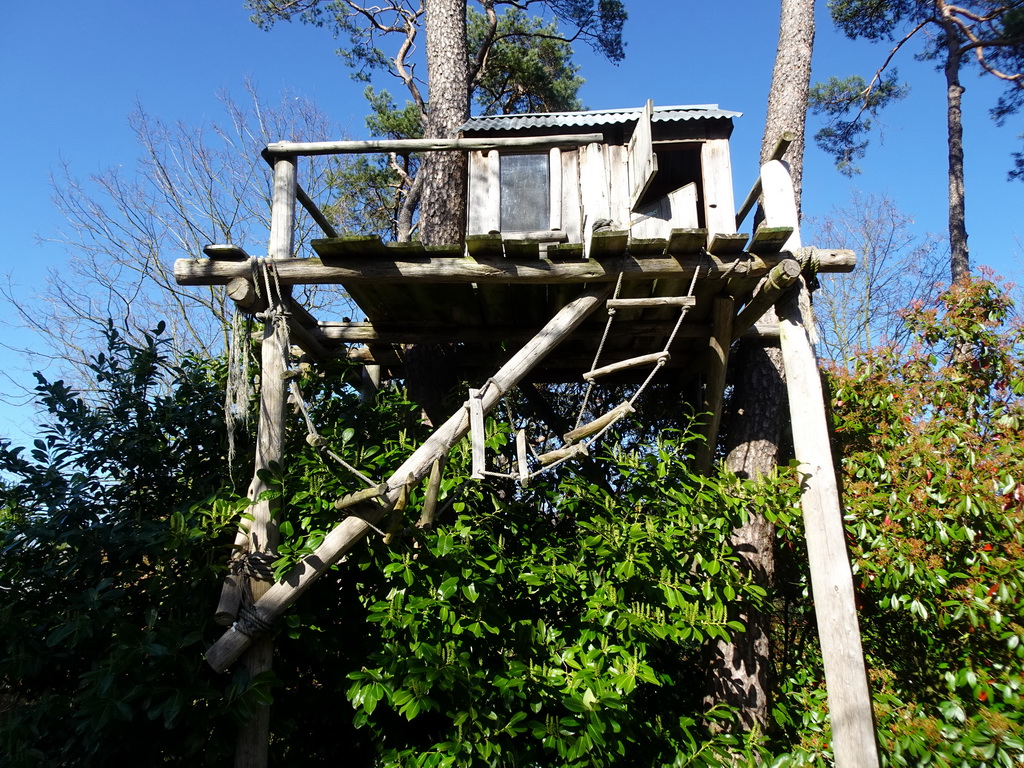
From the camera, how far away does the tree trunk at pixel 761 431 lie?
177 inches

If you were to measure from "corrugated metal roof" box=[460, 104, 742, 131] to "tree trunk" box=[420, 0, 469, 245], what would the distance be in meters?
0.33

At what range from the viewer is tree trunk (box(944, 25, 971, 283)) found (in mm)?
10062

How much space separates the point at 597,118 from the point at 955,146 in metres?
7.46

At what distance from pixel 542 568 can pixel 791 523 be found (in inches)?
68.0

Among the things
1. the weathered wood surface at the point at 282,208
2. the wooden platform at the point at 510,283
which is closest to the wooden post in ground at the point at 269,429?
the weathered wood surface at the point at 282,208

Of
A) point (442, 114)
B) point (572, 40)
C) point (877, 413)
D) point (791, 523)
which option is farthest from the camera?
point (572, 40)

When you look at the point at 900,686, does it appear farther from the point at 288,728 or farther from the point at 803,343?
the point at 288,728

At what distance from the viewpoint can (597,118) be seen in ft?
20.4

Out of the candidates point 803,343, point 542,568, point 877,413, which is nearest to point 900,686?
point 877,413

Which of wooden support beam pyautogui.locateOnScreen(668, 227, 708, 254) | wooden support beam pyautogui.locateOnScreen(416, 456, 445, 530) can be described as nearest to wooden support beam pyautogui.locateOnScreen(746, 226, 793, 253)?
wooden support beam pyautogui.locateOnScreen(668, 227, 708, 254)

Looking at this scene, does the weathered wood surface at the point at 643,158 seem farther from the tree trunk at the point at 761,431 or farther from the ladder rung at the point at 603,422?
the ladder rung at the point at 603,422

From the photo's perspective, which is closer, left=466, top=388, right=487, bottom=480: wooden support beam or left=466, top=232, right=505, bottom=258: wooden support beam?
left=466, top=388, right=487, bottom=480: wooden support beam

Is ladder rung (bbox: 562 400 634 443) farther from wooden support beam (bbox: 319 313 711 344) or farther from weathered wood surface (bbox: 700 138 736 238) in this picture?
weathered wood surface (bbox: 700 138 736 238)

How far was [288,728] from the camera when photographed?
11.3 ft
